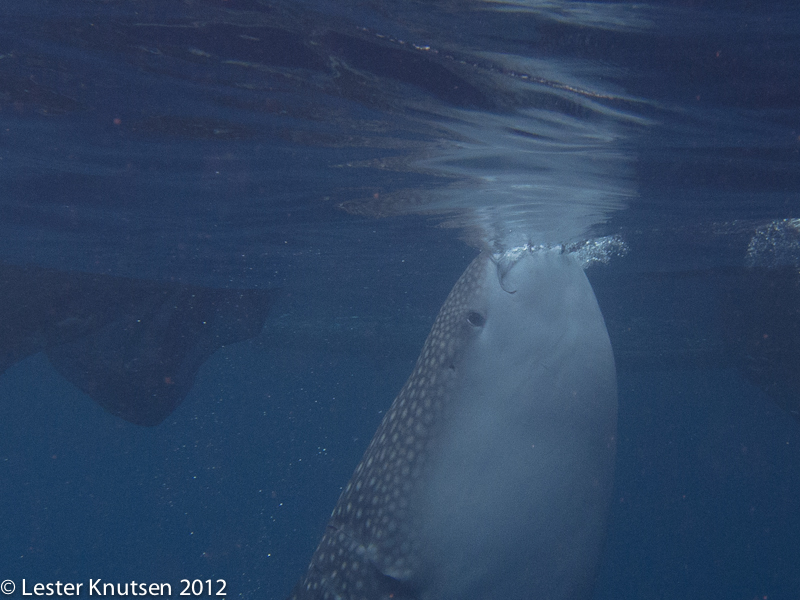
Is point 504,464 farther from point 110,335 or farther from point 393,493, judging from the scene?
point 110,335

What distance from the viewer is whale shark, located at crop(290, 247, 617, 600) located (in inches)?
92.9

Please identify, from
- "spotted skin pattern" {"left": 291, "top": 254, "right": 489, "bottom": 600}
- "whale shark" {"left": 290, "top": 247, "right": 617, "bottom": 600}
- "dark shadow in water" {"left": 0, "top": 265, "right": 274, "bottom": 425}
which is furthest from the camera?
"dark shadow in water" {"left": 0, "top": 265, "right": 274, "bottom": 425}

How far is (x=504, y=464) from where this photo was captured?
2348 mm

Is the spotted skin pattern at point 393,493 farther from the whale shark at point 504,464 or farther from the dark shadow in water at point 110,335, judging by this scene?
the dark shadow in water at point 110,335

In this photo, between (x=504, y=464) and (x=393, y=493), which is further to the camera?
(x=393, y=493)

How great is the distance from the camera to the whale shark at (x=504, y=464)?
236cm

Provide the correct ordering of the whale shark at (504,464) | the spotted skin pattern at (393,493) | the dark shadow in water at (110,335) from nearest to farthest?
the whale shark at (504,464)
the spotted skin pattern at (393,493)
the dark shadow in water at (110,335)

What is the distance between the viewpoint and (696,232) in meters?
12.3

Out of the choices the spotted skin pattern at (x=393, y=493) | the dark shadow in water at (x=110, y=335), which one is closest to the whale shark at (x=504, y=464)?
the spotted skin pattern at (x=393, y=493)

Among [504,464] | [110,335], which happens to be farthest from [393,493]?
[110,335]

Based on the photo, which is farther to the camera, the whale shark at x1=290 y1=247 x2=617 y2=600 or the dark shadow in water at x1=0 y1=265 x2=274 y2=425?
the dark shadow in water at x1=0 y1=265 x2=274 y2=425

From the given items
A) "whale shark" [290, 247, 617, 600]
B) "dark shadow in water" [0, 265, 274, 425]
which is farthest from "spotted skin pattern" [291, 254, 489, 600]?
"dark shadow in water" [0, 265, 274, 425]

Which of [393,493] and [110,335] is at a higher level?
[393,493]

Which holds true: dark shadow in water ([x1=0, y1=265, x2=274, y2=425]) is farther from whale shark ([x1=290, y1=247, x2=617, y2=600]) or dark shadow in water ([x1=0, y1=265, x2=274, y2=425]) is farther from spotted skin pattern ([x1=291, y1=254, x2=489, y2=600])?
whale shark ([x1=290, y1=247, x2=617, y2=600])
